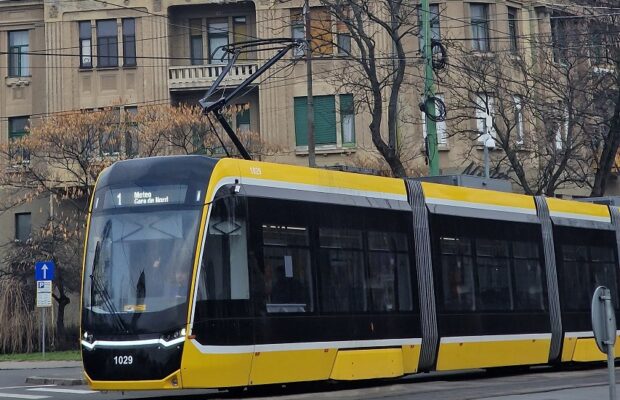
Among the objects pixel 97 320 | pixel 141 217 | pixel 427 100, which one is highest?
pixel 427 100

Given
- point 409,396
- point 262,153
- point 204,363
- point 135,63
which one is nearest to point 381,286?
point 409,396

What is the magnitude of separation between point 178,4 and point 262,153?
24.2 feet

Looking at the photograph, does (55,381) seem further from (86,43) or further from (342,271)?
(86,43)

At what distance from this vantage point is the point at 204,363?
15.0m

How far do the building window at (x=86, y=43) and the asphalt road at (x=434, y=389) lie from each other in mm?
Result: 22085

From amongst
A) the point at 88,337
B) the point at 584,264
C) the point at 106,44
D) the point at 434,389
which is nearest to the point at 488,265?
the point at 434,389

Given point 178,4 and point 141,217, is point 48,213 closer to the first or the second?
point 178,4

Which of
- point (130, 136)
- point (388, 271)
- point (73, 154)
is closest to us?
point (388, 271)

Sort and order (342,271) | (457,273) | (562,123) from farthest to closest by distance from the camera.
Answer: (562,123) < (457,273) < (342,271)

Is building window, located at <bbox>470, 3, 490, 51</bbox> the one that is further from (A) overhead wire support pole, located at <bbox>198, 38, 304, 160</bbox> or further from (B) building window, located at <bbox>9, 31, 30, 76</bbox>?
(A) overhead wire support pole, located at <bbox>198, 38, 304, 160</bbox>

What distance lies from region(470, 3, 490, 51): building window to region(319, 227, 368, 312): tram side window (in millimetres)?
24925

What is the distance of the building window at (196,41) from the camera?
150 feet

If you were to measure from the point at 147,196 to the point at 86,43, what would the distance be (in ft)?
101

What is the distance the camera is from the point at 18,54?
1838 inches
